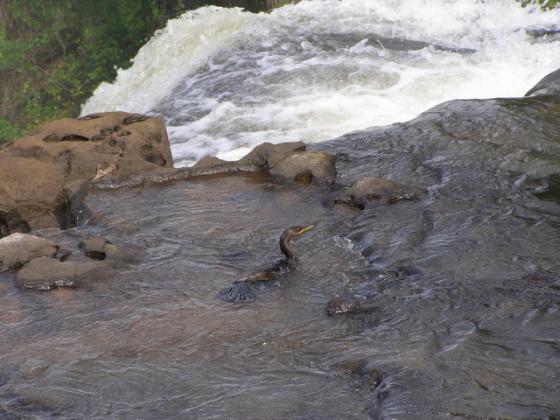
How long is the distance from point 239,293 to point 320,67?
5.08 metres

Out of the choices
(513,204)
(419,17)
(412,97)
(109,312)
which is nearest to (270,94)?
(412,97)

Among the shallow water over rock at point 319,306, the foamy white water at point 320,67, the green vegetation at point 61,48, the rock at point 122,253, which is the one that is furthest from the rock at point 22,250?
the green vegetation at point 61,48

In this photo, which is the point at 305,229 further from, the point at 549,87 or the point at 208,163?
the point at 549,87

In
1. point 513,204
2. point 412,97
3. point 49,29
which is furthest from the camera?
point 49,29

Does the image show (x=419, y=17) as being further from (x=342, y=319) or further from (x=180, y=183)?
(x=342, y=319)

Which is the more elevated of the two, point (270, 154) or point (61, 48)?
point (270, 154)

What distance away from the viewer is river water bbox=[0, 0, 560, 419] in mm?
3512

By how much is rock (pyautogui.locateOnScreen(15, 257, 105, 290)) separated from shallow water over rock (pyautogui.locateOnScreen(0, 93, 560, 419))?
76mm

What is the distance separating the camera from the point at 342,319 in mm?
4031

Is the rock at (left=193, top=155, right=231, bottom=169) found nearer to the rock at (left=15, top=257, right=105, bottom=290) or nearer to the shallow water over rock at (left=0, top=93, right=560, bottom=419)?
the shallow water over rock at (left=0, top=93, right=560, bottom=419)

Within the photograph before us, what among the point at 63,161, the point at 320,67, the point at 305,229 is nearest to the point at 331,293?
the point at 305,229

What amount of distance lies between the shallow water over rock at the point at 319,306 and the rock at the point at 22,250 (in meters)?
0.08

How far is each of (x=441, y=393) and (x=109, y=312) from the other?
1.64 meters

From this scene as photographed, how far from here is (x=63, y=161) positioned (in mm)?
6039
